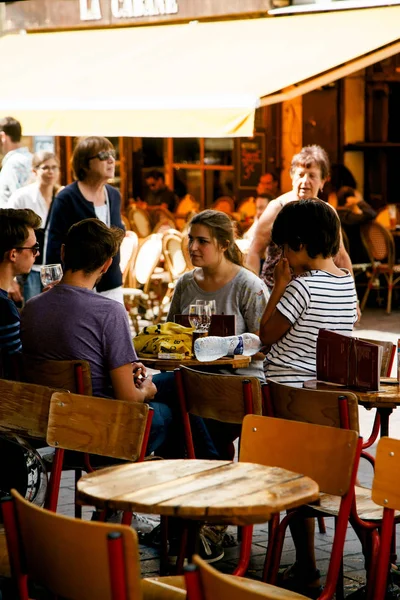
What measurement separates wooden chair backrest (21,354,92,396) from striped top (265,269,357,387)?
81 cm

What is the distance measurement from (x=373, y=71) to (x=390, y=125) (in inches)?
34.4

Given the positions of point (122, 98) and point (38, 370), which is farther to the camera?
point (122, 98)

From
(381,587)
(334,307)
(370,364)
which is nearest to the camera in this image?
(381,587)

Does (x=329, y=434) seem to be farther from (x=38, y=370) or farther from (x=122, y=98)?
(x=122, y=98)

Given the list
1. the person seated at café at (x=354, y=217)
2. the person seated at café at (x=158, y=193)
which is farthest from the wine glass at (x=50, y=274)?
the person seated at café at (x=158, y=193)

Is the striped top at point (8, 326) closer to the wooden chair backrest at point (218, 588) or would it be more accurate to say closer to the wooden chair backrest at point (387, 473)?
the wooden chair backrest at point (387, 473)

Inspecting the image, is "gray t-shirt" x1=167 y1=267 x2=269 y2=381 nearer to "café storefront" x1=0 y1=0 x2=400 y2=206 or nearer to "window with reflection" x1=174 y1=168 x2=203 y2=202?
"café storefront" x1=0 y1=0 x2=400 y2=206

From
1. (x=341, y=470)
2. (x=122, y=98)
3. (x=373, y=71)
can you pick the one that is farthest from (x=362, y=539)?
(x=373, y=71)

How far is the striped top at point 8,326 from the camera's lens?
5492mm

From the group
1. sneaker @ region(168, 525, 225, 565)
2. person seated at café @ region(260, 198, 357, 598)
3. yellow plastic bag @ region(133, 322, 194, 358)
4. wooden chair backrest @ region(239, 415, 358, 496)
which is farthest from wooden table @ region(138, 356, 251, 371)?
wooden chair backrest @ region(239, 415, 358, 496)

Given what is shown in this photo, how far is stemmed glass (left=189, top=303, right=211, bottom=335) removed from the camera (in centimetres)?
596

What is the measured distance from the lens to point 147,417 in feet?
13.2

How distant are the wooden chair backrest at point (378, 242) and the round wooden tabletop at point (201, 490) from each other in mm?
10730

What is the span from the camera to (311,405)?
4523 millimetres
